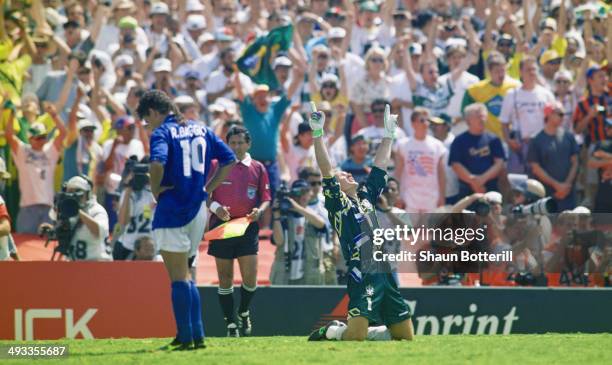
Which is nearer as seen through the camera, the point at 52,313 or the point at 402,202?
the point at 52,313

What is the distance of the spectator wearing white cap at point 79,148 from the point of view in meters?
18.7

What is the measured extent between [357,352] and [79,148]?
334 inches

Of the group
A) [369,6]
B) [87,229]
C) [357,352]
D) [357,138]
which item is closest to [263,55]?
[357,138]

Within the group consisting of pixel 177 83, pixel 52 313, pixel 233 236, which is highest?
pixel 177 83

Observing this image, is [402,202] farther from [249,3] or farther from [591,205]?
[249,3]

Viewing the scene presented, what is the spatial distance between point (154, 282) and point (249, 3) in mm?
8132

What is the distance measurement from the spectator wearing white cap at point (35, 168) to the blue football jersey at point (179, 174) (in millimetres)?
7853

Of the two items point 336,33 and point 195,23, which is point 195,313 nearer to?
point 336,33

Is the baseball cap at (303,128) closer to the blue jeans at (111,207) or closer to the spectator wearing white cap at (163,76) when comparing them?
the spectator wearing white cap at (163,76)

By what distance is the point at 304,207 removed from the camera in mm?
16594

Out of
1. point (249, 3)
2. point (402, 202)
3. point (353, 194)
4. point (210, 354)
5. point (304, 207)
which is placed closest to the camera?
point (210, 354)

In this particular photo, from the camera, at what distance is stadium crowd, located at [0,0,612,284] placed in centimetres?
1683

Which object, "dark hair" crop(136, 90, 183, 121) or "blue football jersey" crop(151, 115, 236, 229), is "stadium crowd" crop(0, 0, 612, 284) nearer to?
"blue football jersey" crop(151, 115, 236, 229)

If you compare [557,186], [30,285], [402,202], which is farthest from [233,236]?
[557,186]
